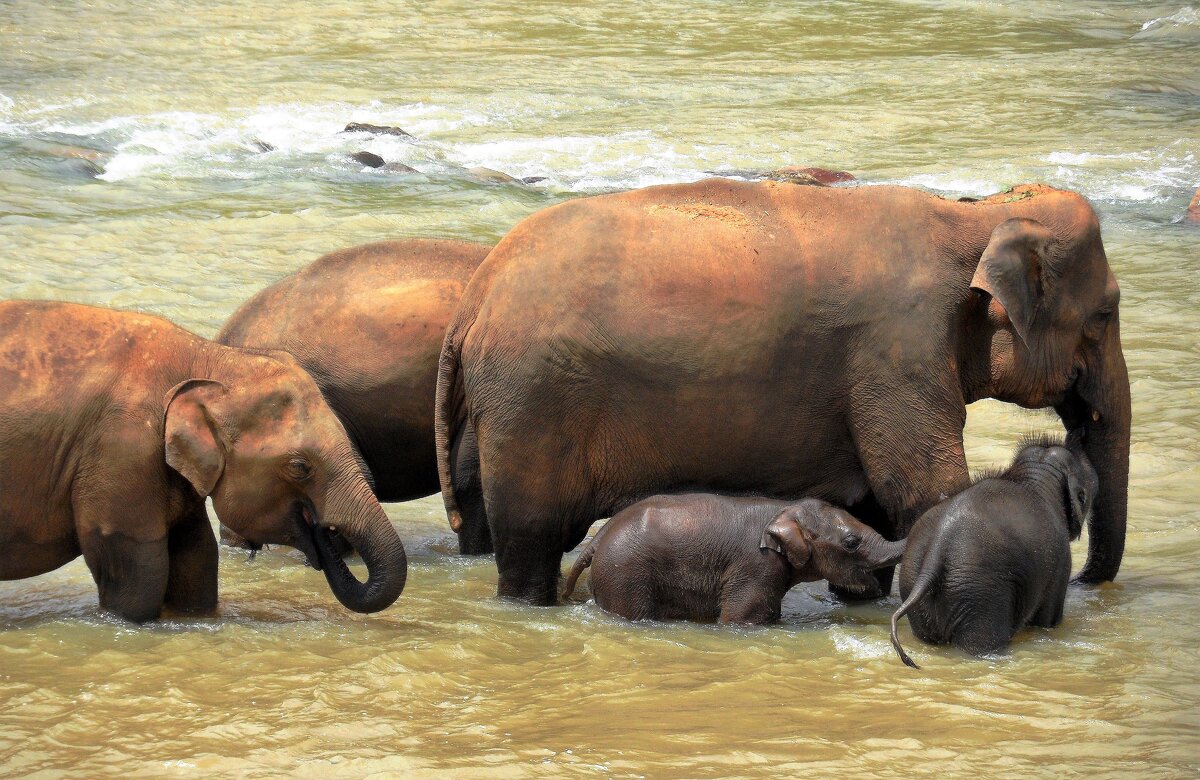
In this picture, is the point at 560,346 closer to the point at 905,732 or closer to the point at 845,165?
the point at 905,732

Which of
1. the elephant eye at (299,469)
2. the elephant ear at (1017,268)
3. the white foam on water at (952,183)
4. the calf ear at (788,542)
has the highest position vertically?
the elephant ear at (1017,268)

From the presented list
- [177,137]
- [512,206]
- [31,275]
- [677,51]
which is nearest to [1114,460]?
[31,275]

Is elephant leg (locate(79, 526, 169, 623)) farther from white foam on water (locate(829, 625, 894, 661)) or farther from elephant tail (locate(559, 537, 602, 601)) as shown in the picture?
white foam on water (locate(829, 625, 894, 661))

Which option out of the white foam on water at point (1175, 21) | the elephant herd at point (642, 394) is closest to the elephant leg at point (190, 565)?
the elephant herd at point (642, 394)

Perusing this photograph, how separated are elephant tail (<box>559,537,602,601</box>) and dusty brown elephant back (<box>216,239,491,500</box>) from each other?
3.84 ft

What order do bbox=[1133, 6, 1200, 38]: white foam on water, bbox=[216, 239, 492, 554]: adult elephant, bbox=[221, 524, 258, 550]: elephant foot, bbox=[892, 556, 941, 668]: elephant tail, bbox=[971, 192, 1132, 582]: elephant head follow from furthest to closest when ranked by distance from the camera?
bbox=[1133, 6, 1200, 38]: white foam on water, bbox=[221, 524, 258, 550]: elephant foot, bbox=[216, 239, 492, 554]: adult elephant, bbox=[971, 192, 1132, 582]: elephant head, bbox=[892, 556, 941, 668]: elephant tail

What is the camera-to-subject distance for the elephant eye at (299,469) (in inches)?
259

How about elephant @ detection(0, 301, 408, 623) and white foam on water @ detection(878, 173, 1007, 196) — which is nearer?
elephant @ detection(0, 301, 408, 623)

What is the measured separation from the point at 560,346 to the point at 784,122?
50.2 ft

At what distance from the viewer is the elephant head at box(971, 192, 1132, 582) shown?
22.3ft

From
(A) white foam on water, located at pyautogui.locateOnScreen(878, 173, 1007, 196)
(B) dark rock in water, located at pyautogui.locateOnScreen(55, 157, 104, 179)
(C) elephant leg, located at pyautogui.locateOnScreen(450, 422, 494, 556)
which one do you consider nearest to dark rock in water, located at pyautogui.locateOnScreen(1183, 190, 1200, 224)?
(A) white foam on water, located at pyautogui.locateOnScreen(878, 173, 1007, 196)

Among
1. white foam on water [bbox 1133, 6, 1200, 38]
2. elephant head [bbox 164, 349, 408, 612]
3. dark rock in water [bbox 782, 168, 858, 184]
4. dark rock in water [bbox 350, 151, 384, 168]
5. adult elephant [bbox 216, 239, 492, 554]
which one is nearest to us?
elephant head [bbox 164, 349, 408, 612]

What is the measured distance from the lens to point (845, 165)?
19016 millimetres

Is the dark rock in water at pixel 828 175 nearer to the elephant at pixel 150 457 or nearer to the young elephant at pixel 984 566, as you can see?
the young elephant at pixel 984 566
